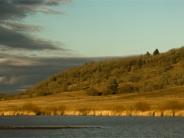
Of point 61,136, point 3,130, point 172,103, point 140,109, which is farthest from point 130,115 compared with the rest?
point 61,136

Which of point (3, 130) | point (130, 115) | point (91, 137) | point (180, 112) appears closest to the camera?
point (91, 137)

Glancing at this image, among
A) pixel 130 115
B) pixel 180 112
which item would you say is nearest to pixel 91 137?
pixel 180 112

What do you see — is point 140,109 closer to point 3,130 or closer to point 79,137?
point 3,130

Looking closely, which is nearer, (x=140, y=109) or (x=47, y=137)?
(x=47, y=137)

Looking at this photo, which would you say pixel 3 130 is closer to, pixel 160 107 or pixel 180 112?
pixel 180 112

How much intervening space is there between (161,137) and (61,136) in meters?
14.7

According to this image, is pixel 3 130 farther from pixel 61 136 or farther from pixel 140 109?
pixel 140 109

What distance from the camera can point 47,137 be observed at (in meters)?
91.1

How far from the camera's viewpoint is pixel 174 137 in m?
90.3

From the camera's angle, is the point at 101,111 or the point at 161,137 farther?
the point at 101,111

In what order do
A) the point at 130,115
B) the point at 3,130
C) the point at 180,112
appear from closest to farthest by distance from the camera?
the point at 3,130
the point at 180,112
the point at 130,115

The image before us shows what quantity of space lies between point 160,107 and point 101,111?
1907cm

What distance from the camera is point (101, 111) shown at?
199 m

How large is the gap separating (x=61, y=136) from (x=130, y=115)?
9796 cm
